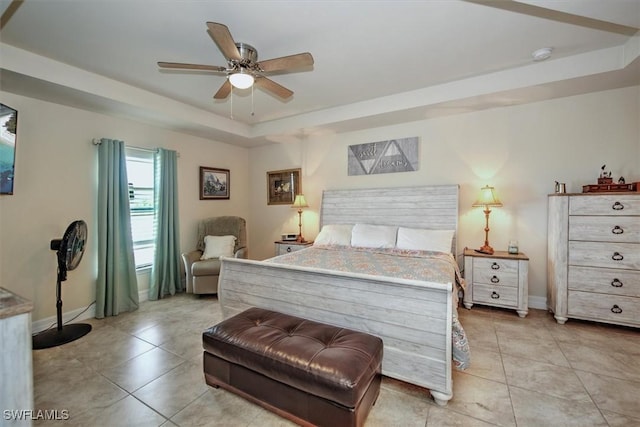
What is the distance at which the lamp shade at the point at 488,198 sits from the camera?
308 centimetres

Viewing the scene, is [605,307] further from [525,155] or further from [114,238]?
[114,238]

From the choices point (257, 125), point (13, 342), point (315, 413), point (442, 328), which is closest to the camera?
point (13, 342)

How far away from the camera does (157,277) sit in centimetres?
370

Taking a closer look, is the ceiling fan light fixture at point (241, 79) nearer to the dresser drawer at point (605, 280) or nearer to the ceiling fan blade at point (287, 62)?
the ceiling fan blade at point (287, 62)

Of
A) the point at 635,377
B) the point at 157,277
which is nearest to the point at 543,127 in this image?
the point at 635,377

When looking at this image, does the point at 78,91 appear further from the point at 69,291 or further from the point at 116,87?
the point at 69,291

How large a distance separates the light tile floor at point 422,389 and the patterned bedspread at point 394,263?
0.37m

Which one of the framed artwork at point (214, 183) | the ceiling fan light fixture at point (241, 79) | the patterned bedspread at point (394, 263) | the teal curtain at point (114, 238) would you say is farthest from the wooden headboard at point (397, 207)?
the teal curtain at point (114, 238)

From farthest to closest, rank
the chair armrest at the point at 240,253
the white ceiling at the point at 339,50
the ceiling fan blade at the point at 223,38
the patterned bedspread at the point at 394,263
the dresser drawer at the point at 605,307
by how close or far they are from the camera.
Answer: the chair armrest at the point at 240,253
the dresser drawer at the point at 605,307
the white ceiling at the point at 339,50
the patterned bedspread at the point at 394,263
the ceiling fan blade at the point at 223,38

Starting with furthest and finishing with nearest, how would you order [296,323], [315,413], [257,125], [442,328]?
[257,125] < [296,323] < [442,328] < [315,413]

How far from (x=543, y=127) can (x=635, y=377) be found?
247 cm

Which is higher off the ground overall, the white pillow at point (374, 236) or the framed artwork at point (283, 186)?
the framed artwork at point (283, 186)

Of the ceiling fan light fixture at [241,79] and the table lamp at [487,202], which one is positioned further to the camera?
the table lamp at [487,202]

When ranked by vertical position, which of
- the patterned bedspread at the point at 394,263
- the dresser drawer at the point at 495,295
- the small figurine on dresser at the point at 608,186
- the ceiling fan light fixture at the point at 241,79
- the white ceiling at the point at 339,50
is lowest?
the dresser drawer at the point at 495,295
